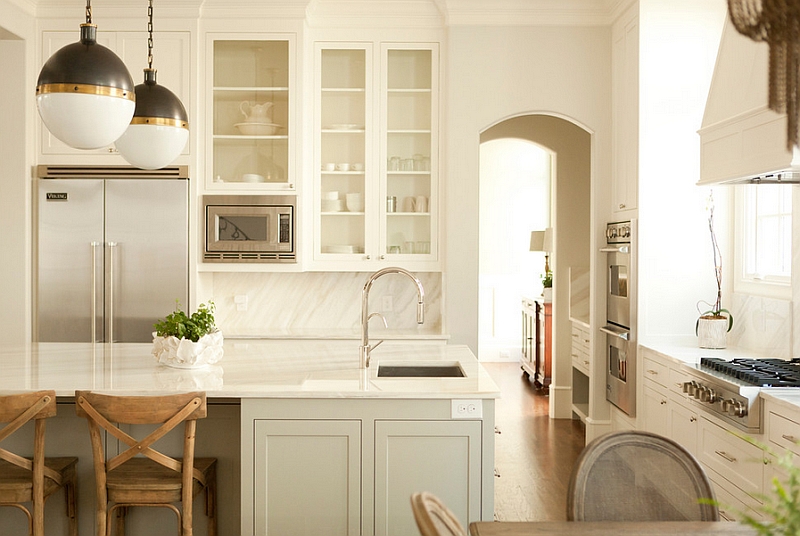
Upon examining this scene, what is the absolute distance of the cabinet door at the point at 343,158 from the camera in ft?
15.6

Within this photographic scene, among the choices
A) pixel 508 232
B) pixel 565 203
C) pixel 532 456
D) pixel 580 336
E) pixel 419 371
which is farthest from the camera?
pixel 508 232

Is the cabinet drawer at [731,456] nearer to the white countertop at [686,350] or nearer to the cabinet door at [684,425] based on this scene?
the cabinet door at [684,425]

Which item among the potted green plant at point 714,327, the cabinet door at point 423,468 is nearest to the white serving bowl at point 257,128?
the cabinet door at point 423,468

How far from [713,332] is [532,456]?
1634 mm

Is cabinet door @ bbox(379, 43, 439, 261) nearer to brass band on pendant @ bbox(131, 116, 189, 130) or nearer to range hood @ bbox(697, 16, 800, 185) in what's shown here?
range hood @ bbox(697, 16, 800, 185)

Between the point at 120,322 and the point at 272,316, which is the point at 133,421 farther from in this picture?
the point at 272,316

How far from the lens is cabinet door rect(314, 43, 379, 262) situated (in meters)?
4.76

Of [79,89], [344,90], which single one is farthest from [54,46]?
[79,89]

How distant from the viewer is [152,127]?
290cm

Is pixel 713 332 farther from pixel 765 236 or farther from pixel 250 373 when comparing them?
pixel 250 373

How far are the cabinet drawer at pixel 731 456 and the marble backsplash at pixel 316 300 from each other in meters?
2.18

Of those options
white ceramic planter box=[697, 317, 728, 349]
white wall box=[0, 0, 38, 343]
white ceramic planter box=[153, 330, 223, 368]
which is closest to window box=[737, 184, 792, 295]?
white ceramic planter box=[697, 317, 728, 349]

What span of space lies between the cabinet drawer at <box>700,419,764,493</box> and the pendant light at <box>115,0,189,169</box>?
2.53 meters

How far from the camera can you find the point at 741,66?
2.99 meters
